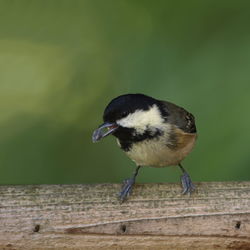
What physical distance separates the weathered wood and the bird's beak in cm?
22

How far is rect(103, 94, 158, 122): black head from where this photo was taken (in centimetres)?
203

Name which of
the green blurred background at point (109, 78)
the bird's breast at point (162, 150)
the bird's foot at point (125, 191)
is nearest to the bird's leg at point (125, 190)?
the bird's foot at point (125, 191)

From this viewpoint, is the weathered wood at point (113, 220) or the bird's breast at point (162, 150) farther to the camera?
the bird's breast at point (162, 150)

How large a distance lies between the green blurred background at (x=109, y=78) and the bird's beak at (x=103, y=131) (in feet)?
1.24

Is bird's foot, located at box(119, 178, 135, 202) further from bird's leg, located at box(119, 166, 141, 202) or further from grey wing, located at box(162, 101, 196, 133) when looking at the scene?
grey wing, located at box(162, 101, 196, 133)

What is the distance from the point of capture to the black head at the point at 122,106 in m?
2.03

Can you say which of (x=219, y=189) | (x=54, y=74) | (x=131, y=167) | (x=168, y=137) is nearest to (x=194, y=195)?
(x=219, y=189)

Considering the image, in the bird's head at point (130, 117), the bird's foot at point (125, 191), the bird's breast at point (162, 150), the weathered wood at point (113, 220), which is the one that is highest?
the bird's head at point (130, 117)

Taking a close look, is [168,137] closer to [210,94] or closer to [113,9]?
[210,94]

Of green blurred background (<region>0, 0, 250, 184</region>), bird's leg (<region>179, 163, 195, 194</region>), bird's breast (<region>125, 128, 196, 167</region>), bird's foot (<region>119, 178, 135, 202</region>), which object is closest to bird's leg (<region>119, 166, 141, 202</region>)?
bird's foot (<region>119, 178, 135, 202</region>)

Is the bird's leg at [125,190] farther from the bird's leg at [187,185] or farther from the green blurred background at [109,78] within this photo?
the green blurred background at [109,78]

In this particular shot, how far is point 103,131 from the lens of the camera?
2064 mm

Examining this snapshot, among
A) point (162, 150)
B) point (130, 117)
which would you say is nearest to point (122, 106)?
point (130, 117)

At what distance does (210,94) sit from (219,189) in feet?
2.01
